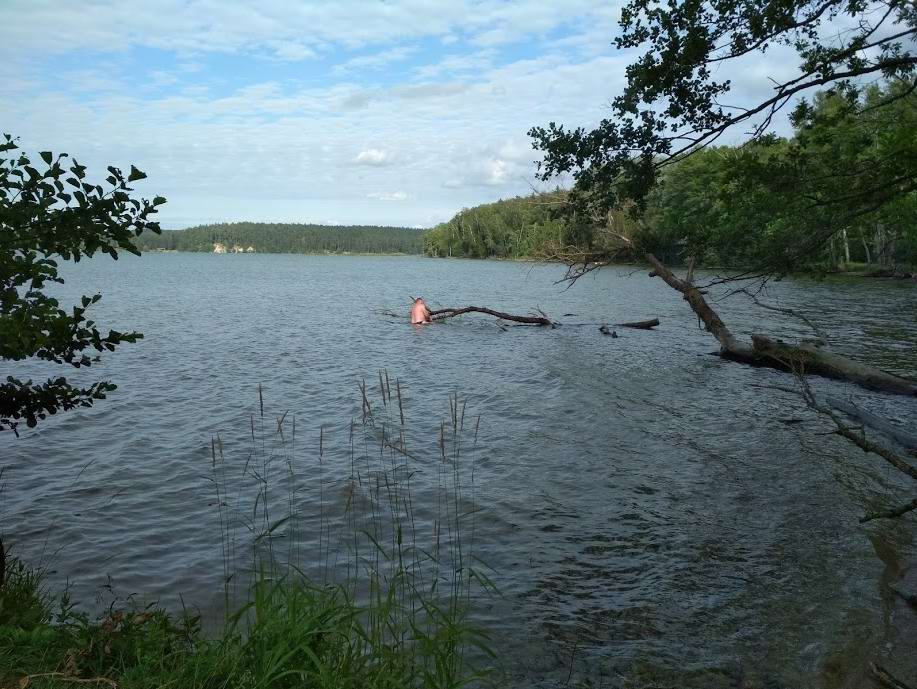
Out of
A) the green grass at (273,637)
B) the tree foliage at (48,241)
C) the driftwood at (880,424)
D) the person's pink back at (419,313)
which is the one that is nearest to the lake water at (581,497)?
the green grass at (273,637)

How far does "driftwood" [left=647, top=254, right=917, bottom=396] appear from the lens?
14977mm

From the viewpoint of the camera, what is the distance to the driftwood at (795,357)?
49.1 feet

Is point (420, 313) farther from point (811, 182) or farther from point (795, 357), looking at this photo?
point (811, 182)

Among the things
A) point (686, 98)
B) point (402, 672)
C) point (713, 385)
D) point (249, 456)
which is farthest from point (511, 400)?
point (402, 672)

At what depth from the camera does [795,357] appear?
52.1 feet

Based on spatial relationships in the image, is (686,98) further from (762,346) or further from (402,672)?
(762,346)

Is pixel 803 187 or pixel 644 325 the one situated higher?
pixel 803 187

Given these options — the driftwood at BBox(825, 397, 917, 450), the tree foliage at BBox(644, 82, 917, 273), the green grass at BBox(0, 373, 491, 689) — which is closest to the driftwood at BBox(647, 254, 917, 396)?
the driftwood at BBox(825, 397, 917, 450)

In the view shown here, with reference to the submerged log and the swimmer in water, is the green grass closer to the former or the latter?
the swimmer in water

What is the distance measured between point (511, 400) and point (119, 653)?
1220 cm

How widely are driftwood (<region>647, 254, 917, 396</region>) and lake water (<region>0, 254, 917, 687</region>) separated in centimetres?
48

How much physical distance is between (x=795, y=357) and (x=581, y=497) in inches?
353

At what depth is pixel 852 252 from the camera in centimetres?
7338

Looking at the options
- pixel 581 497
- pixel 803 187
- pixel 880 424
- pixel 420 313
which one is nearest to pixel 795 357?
pixel 880 424
